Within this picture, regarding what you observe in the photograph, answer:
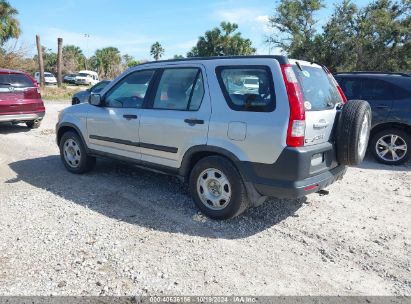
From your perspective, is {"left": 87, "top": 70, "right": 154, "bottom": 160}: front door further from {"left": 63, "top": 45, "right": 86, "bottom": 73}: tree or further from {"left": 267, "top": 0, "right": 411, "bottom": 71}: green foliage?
{"left": 63, "top": 45, "right": 86, "bottom": 73}: tree

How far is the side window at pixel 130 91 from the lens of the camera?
4848 millimetres

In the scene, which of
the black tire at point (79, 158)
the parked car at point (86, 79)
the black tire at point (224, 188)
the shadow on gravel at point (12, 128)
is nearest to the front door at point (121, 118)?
the black tire at point (79, 158)

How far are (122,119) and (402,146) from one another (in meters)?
5.37

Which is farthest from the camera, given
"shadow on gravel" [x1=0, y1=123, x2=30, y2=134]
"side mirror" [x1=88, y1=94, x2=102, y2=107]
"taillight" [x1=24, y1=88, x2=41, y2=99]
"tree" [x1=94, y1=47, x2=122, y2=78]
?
"tree" [x1=94, y1=47, x2=122, y2=78]

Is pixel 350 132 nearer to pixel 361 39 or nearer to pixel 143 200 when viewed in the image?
pixel 143 200

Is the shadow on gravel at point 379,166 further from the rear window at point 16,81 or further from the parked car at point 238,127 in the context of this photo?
the rear window at point 16,81

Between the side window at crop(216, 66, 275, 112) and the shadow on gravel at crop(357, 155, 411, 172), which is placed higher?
the side window at crop(216, 66, 275, 112)

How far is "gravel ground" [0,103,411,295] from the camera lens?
306 cm

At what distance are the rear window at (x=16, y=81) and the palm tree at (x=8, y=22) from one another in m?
28.0

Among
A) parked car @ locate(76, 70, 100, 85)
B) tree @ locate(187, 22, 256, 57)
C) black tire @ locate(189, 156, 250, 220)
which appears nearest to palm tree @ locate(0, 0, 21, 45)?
parked car @ locate(76, 70, 100, 85)

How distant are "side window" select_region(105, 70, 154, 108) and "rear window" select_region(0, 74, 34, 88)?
5.33 metres

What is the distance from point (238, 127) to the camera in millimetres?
3824

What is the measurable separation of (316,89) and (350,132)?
60cm

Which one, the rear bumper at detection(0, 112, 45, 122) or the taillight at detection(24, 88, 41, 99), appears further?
the taillight at detection(24, 88, 41, 99)
